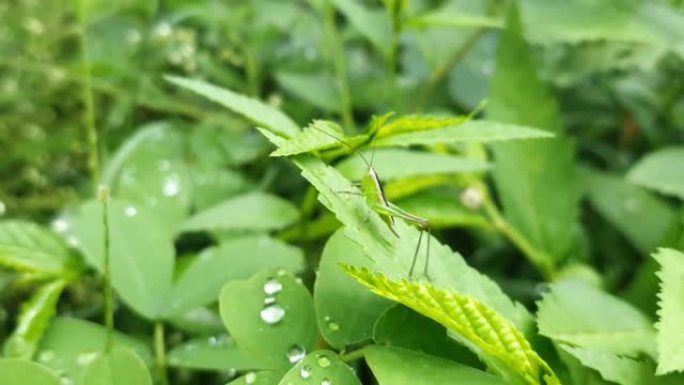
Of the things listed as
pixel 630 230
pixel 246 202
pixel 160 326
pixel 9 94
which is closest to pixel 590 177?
pixel 630 230

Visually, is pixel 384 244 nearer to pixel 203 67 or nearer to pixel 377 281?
pixel 377 281

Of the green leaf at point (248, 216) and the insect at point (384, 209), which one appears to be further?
the green leaf at point (248, 216)

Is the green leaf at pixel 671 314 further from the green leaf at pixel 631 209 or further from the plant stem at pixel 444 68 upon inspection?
the plant stem at pixel 444 68

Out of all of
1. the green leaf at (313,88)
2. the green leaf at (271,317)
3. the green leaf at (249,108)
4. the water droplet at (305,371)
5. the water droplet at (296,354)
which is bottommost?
the green leaf at (313,88)

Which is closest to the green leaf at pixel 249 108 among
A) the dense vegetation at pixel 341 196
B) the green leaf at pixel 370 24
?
the dense vegetation at pixel 341 196

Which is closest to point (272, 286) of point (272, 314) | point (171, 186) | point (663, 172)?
point (272, 314)

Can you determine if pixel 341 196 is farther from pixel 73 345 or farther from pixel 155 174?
pixel 155 174
